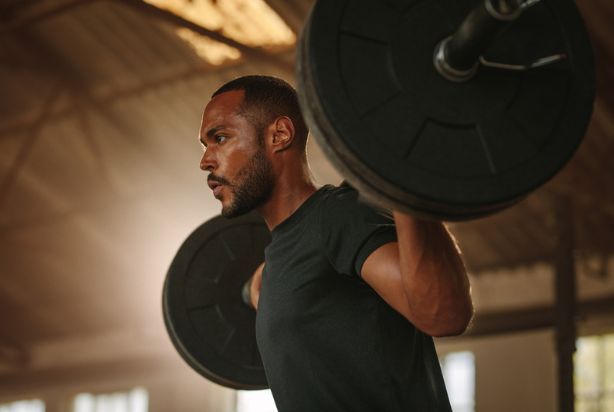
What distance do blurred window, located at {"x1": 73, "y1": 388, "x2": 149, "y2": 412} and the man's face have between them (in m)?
8.95

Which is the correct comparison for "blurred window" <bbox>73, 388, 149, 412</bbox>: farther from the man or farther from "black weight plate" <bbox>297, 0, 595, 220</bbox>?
"black weight plate" <bbox>297, 0, 595, 220</bbox>

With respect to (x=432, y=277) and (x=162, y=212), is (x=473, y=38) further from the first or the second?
(x=162, y=212)

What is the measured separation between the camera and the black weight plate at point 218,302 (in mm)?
2338

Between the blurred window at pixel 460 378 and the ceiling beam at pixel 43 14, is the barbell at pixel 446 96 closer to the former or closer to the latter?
the ceiling beam at pixel 43 14

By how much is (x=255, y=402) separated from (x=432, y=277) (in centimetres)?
809

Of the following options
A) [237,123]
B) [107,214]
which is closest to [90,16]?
[107,214]

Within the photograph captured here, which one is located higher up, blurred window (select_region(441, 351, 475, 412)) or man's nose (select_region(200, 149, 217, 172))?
blurred window (select_region(441, 351, 475, 412))

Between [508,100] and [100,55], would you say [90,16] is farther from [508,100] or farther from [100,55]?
[508,100]

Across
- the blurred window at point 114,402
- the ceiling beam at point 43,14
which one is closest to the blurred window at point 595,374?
the blurred window at point 114,402

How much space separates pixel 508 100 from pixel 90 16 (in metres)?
6.20

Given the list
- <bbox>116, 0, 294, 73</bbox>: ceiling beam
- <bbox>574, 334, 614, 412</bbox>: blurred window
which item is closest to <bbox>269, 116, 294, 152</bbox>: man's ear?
<bbox>116, 0, 294, 73</bbox>: ceiling beam

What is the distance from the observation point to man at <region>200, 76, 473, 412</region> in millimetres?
1529

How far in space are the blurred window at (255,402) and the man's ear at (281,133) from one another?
24.3 feet

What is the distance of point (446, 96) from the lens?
1.47 metres
